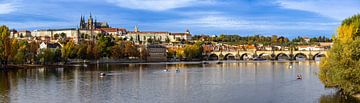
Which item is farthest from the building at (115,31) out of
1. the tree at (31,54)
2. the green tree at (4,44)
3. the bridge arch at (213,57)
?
the green tree at (4,44)

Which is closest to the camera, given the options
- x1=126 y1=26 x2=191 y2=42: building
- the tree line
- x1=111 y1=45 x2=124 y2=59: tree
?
the tree line

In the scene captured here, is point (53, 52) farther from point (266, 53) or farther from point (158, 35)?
point (158, 35)

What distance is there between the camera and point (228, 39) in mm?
163125

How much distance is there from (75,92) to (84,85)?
470cm

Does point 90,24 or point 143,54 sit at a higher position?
point 90,24

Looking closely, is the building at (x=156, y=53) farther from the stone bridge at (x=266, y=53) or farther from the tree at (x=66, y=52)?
the tree at (x=66, y=52)

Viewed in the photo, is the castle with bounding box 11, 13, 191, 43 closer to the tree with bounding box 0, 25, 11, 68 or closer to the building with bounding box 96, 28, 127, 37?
the building with bounding box 96, 28, 127, 37

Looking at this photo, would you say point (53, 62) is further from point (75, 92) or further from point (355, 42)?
point (355, 42)

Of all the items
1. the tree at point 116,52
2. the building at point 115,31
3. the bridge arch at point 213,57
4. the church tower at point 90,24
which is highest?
the church tower at point 90,24

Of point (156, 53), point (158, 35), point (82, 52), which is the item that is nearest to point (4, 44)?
point (82, 52)

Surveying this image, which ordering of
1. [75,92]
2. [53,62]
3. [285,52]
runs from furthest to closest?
1. [285,52]
2. [53,62]
3. [75,92]

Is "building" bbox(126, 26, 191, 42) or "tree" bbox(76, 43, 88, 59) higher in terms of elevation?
"building" bbox(126, 26, 191, 42)

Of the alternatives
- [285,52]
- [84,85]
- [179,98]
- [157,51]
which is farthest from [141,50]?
[179,98]

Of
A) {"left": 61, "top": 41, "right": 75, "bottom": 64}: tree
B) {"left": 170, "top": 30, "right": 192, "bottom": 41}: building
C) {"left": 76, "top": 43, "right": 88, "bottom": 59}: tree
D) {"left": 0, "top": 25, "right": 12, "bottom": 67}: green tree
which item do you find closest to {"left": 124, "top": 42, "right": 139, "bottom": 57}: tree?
{"left": 76, "top": 43, "right": 88, "bottom": 59}: tree
